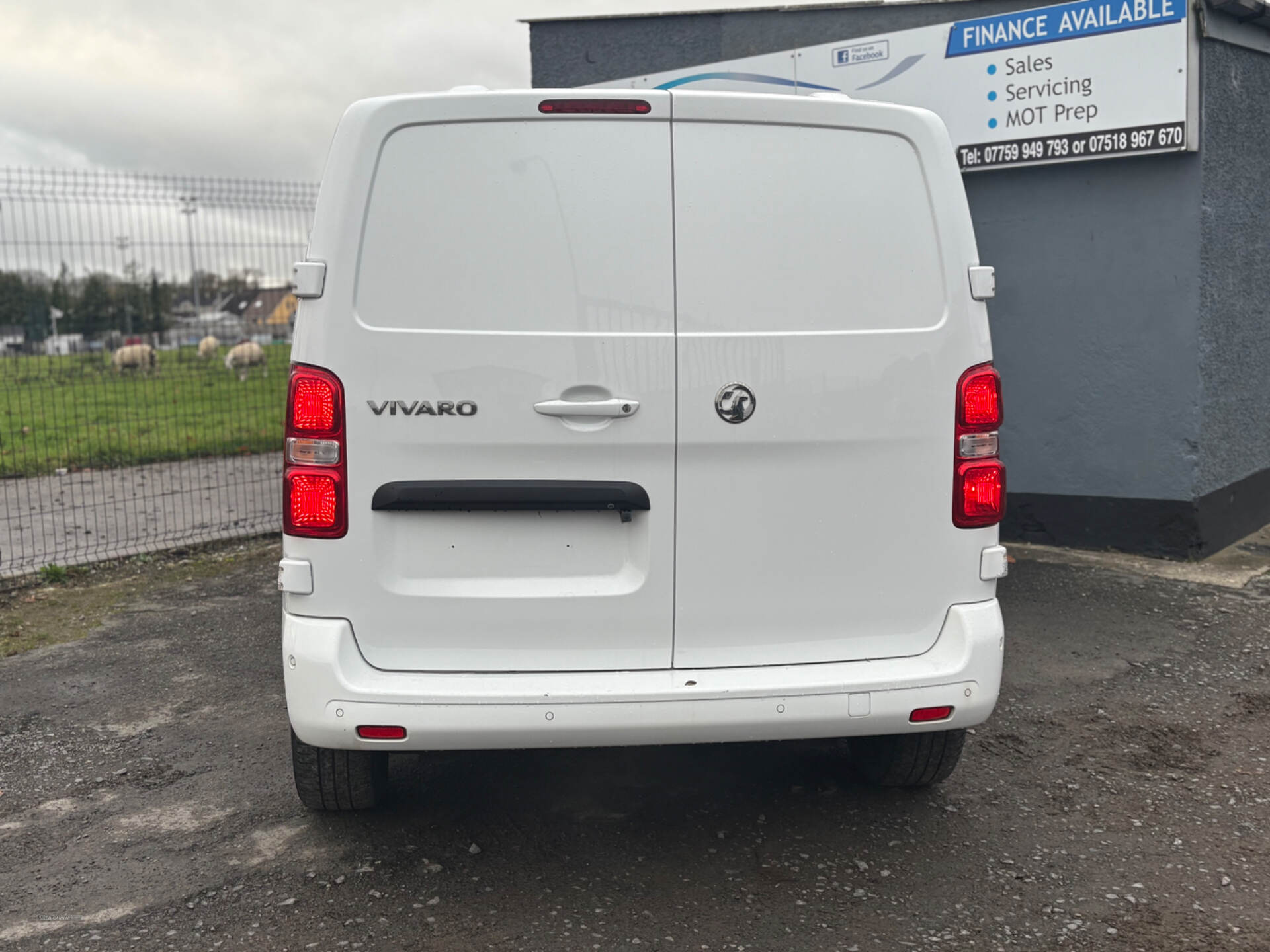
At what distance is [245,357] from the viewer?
31.3ft

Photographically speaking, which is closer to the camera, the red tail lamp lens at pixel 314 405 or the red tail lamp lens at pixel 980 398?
the red tail lamp lens at pixel 314 405

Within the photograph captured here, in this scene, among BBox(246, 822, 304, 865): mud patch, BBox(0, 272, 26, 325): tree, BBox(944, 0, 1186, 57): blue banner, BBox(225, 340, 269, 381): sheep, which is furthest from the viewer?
BBox(225, 340, 269, 381): sheep

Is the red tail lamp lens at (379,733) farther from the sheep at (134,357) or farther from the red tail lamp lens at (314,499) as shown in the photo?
the sheep at (134,357)

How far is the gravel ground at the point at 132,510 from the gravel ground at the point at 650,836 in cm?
265

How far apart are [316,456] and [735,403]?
3.56 ft

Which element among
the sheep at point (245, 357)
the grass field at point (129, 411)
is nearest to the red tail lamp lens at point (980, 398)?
the grass field at point (129, 411)

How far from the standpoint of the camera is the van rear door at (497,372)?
296 centimetres

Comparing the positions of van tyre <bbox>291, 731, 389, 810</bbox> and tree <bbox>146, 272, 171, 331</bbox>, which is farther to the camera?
tree <bbox>146, 272, 171, 331</bbox>

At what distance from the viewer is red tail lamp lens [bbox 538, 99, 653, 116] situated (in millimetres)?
3014

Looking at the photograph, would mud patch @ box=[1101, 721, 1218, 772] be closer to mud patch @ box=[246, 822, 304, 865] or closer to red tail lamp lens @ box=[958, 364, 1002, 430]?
red tail lamp lens @ box=[958, 364, 1002, 430]

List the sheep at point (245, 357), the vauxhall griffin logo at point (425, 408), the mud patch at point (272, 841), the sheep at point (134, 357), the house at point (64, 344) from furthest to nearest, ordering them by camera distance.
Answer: the sheep at point (245, 357)
the sheep at point (134, 357)
the house at point (64, 344)
the mud patch at point (272, 841)
the vauxhall griffin logo at point (425, 408)

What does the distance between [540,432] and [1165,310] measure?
5246 millimetres

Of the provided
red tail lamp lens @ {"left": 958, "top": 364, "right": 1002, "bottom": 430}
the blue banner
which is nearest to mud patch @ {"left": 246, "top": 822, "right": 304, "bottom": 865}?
red tail lamp lens @ {"left": 958, "top": 364, "right": 1002, "bottom": 430}

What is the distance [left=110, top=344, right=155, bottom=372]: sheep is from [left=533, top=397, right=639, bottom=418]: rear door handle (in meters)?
7.34
